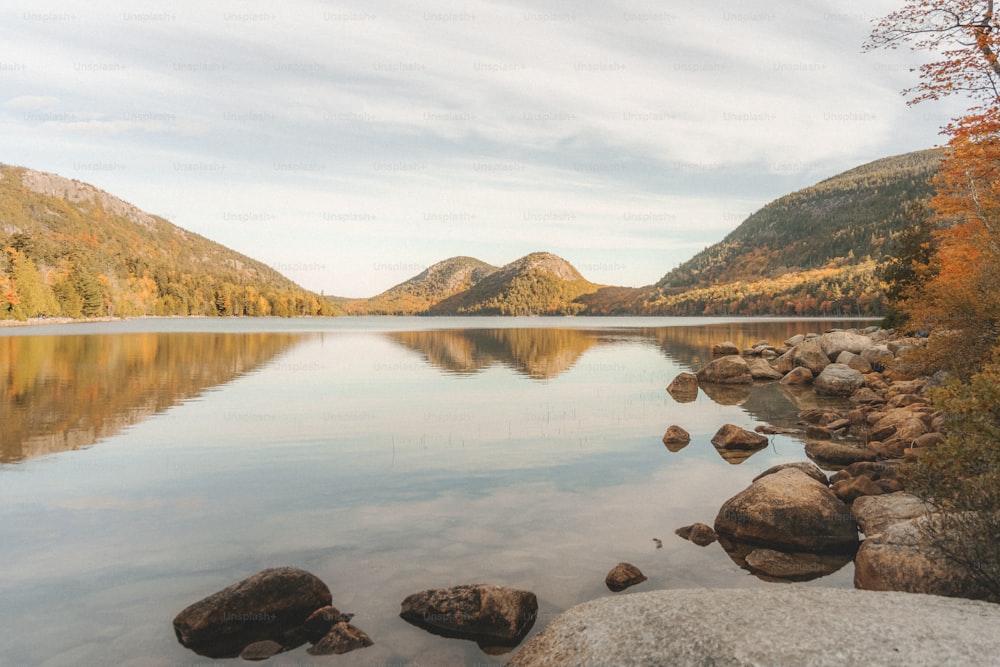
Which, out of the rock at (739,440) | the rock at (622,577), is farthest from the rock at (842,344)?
the rock at (622,577)

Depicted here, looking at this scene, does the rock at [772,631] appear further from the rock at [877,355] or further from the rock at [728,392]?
the rock at [877,355]

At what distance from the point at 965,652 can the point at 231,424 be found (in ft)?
82.1

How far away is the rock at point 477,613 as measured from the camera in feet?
27.7

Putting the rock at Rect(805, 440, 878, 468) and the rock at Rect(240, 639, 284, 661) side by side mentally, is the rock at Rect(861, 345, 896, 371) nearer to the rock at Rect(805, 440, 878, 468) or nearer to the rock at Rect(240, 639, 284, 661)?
the rock at Rect(805, 440, 878, 468)

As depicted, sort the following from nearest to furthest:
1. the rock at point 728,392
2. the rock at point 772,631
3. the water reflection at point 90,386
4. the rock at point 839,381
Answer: the rock at point 772,631 < the water reflection at point 90,386 < the rock at point 728,392 < the rock at point 839,381

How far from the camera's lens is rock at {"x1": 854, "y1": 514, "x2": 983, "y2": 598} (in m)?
7.53

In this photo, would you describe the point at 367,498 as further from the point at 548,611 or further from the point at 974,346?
the point at 974,346

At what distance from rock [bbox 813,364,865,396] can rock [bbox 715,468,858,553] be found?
79.7 ft

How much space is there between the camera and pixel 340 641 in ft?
26.6

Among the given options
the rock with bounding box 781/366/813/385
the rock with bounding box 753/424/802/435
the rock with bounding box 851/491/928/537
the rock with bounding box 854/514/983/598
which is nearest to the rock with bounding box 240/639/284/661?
the rock with bounding box 854/514/983/598

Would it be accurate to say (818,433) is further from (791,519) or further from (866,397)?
(791,519)

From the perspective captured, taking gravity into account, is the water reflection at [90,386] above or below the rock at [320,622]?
above

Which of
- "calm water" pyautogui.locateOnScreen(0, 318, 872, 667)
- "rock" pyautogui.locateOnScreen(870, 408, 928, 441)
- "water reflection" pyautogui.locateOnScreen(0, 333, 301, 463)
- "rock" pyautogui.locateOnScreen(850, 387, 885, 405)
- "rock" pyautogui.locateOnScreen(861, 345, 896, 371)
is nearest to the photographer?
"calm water" pyautogui.locateOnScreen(0, 318, 872, 667)

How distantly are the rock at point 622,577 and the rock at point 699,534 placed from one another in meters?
2.26
